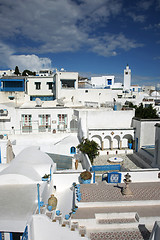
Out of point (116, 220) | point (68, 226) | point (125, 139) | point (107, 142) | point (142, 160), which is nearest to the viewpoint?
point (68, 226)

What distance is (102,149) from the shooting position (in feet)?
73.0

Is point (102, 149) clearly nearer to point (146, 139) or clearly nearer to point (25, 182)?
point (146, 139)

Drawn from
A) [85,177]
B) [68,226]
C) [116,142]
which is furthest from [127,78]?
[68,226]

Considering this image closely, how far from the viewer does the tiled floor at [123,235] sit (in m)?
8.38

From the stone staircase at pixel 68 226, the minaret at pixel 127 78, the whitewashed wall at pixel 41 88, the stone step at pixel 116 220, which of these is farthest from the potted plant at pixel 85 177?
the minaret at pixel 127 78

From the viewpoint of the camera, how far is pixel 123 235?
8.53m

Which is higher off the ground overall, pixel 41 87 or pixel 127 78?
pixel 127 78

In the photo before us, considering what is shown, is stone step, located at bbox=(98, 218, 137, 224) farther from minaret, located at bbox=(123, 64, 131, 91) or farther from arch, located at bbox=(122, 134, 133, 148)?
minaret, located at bbox=(123, 64, 131, 91)

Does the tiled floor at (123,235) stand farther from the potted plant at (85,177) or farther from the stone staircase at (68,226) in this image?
the potted plant at (85,177)

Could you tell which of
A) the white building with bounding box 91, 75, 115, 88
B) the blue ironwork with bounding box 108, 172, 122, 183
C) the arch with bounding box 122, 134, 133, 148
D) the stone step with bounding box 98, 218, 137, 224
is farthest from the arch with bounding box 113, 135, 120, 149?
the white building with bounding box 91, 75, 115, 88

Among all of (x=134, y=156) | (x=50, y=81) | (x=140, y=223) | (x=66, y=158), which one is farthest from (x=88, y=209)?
(x=50, y=81)

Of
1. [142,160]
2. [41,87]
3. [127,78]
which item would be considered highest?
[127,78]

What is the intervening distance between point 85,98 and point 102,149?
14.8 m

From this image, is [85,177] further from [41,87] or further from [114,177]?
[41,87]
